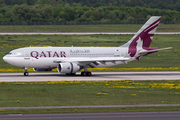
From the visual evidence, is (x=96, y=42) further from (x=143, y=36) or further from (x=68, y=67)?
(x=68, y=67)

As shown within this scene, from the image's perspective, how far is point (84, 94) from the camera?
3256cm

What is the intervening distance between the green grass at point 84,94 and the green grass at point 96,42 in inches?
1323

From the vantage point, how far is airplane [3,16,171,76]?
49719 millimetres

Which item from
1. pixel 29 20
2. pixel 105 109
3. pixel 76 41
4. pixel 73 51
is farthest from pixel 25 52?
pixel 29 20

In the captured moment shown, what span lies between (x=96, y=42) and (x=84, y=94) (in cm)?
6343

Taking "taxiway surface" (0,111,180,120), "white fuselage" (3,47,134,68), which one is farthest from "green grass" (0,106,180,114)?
"white fuselage" (3,47,134,68)

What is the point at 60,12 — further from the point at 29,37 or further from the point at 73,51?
the point at 73,51

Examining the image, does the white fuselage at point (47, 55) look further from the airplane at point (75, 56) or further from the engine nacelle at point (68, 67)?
the engine nacelle at point (68, 67)

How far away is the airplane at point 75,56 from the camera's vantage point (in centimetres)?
4972

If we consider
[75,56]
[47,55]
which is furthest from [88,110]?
[75,56]

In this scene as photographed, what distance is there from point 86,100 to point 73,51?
24150 mm

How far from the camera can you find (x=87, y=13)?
19150 cm

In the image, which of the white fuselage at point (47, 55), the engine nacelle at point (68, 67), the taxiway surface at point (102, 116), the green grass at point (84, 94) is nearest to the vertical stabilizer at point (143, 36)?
the white fuselage at point (47, 55)

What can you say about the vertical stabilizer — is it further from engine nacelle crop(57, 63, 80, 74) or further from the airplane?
engine nacelle crop(57, 63, 80, 74)
